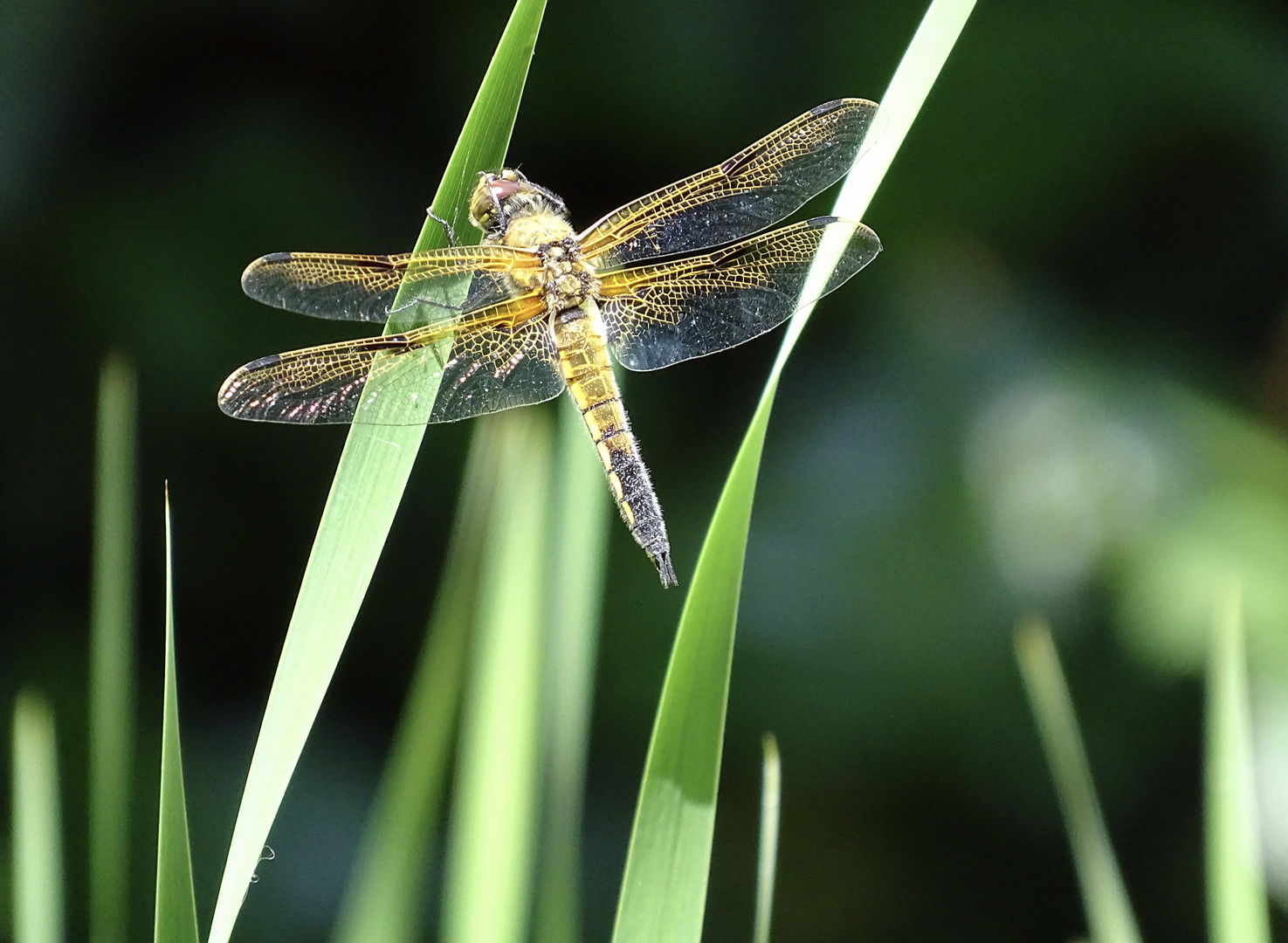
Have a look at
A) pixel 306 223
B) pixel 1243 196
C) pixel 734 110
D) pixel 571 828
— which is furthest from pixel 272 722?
pixel 1243 196

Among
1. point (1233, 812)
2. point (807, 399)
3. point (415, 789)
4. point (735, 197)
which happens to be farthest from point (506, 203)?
point (1233, 812)

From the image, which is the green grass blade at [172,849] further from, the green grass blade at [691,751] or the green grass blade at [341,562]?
the green grass blade at [691,751]

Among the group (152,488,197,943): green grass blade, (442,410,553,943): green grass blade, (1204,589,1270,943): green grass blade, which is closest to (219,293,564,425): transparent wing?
(442,410,553,943): green grass blade

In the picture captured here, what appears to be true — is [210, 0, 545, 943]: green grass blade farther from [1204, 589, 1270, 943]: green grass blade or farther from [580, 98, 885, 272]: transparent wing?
[1204, 589, 1270, 943]: green grass blade

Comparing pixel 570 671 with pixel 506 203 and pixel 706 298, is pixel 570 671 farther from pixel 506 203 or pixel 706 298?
pixel 506 203

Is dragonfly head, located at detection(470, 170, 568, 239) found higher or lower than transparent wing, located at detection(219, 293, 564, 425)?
higher

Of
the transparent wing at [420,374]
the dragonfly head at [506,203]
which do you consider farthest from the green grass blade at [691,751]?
the dragonfly head at [506,203]
